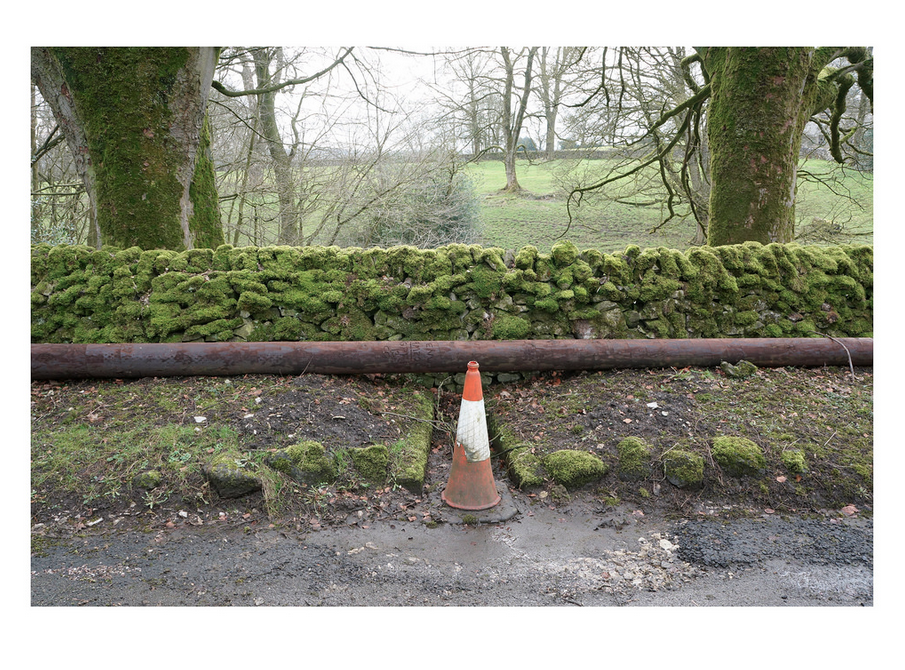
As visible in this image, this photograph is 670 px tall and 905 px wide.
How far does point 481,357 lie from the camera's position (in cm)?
516

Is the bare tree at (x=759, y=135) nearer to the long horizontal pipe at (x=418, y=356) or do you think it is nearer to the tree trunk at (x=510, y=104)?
the long horizontal pipe at (x=418, y=356)

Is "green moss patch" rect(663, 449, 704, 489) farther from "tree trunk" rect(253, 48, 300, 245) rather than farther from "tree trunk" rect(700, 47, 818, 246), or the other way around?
"tree trunk" rect(253, 48, 300, 245)

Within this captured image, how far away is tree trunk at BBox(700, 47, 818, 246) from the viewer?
21.7 ft

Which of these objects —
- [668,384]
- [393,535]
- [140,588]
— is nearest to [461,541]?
[393,535]

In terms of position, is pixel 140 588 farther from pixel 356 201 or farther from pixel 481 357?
pixel 356 201

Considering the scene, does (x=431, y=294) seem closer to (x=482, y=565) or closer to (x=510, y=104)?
(x=482, y=565)

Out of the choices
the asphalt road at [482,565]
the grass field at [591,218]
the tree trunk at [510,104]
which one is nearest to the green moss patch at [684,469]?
the asphalt road at [482,565]

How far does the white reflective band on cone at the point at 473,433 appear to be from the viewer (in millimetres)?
3627

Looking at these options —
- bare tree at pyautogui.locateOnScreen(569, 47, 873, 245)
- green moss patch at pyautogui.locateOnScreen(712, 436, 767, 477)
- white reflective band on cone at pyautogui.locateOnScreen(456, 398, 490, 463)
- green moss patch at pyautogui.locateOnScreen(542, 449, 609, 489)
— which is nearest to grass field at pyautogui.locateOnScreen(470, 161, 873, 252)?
bare tree at pyautogui.locateOnScreen(569, 47, 873, 245)

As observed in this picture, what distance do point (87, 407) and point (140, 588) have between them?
2.43m

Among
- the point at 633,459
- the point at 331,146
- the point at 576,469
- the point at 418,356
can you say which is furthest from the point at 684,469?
the point at 331,146

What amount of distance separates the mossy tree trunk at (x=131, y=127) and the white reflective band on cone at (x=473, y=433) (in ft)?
14.4

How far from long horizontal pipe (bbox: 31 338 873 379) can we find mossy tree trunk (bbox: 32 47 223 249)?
1.80 meters

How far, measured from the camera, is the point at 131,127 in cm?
602
